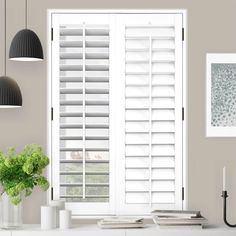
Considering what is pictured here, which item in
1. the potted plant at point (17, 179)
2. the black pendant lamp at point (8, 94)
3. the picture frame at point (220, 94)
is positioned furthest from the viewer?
the picture frame at point (220, 94)

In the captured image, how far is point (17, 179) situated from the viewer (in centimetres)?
370

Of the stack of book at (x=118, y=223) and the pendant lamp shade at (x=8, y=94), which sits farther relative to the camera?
the stack of book at (x=118, y=223)

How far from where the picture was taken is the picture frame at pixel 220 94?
3918 mm

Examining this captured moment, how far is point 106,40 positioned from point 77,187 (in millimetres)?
1002

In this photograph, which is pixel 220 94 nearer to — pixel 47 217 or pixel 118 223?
pixel 118 223

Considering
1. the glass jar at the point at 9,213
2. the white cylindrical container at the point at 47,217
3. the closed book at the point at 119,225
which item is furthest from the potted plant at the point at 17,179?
the closed book at the point at 119,225

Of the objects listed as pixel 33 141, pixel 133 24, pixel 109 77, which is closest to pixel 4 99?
pixel 33 141

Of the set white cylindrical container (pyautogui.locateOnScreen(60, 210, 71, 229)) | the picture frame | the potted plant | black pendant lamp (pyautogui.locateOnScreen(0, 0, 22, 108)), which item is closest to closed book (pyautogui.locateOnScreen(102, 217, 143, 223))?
white cylindrical container (pyautogui.locateOnScreen(60, 210, 71, 229))

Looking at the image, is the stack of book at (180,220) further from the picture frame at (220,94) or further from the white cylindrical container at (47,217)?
the white cylindrical container at (47,217)

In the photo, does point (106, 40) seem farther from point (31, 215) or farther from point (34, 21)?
point (31, 215)

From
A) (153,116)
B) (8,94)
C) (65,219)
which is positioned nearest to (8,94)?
(8,94)

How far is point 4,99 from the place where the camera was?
3531mm

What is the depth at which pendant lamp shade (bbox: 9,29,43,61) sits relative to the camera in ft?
11.6

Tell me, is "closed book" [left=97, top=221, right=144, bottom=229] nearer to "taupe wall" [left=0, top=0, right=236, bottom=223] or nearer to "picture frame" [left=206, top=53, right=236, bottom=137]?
"taupe wall" [left=0, top=0, right=236, bottom=223]
